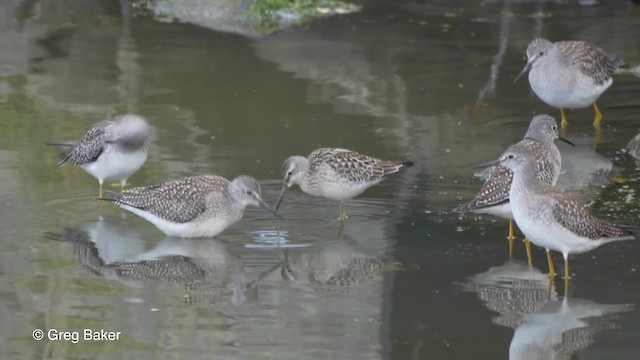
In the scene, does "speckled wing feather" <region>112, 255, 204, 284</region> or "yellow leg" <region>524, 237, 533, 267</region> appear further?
"yellow leg" <region>524, 237, 533, 267</region>

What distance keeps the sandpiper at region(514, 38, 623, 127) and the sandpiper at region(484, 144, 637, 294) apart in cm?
525

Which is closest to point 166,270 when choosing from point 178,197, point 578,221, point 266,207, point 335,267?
point 178,197

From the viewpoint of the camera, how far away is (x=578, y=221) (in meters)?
10.0

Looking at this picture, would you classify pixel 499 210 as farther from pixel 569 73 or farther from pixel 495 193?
pixel 569 73

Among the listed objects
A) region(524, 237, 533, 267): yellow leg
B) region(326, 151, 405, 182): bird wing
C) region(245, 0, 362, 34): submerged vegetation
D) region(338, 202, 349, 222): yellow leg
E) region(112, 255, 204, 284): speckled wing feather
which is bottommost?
region(245, 0, 362, 34): submerged vegetation

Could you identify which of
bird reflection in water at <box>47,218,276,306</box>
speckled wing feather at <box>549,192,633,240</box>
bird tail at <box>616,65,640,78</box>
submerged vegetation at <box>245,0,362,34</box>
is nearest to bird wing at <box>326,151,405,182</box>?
bird reflection in water at <box>47,218,276,306</box>

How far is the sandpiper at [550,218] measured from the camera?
998cm

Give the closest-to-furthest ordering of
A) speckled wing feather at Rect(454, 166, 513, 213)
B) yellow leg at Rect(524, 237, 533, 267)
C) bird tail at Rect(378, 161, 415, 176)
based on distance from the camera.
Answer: yellow leg at Rect(524, 237, 533, 267) → speckled wing feather at Rect(454, 166, 513, 213) → bird tail at Rect(378, 161, 415, 176)

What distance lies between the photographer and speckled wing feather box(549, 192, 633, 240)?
1000 cm

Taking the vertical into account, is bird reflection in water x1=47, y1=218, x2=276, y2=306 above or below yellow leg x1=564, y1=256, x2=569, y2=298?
below

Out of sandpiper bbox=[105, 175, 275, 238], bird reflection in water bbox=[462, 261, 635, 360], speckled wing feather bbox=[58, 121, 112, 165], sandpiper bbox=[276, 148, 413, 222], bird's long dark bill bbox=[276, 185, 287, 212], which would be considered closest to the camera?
bird reflection in water bbox=[462, 261, 635, 360]

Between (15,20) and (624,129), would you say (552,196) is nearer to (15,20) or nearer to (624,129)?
(624,129)

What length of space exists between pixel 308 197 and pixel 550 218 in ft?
11.2

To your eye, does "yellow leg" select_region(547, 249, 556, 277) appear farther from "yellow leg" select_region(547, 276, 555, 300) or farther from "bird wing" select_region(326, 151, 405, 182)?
"bird wing" select_region(326, 151, 405, 182)
